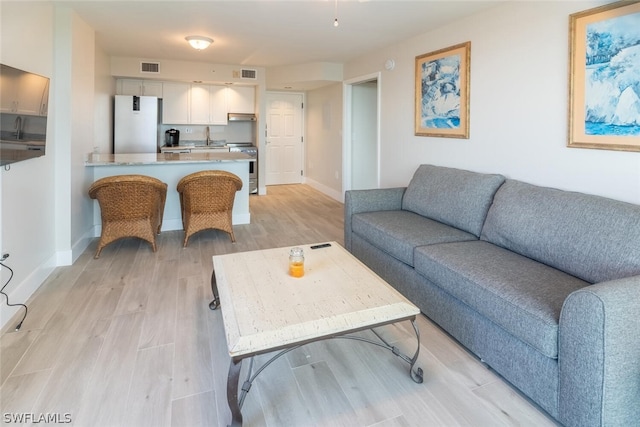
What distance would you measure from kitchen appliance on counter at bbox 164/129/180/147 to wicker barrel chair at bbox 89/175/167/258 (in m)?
3.19

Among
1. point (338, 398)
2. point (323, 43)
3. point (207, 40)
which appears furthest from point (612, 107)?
point (207, 40)

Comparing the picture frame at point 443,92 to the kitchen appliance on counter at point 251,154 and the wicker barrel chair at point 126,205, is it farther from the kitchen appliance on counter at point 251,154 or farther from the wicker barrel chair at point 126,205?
the kitchen appliance on counter at point 251,154

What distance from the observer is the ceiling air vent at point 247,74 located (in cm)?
631

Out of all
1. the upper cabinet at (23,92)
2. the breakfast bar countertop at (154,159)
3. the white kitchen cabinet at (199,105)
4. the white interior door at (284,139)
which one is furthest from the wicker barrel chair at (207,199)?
the white interior door at (284,139)

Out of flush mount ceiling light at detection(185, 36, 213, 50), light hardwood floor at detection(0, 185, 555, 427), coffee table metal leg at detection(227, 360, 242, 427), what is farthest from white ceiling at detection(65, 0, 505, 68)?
coffee table metal leg at detection(227, 360, 242, 427)

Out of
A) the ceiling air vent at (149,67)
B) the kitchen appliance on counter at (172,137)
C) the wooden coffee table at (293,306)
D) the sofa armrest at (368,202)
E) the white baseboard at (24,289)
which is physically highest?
the ceiling air vent at (149,67)

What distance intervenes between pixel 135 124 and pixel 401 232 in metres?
4.82

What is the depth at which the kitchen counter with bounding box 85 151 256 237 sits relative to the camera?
4.14 meters

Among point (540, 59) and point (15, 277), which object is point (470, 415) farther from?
point (15, 277)

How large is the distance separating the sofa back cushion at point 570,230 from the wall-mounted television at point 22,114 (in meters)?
3.03

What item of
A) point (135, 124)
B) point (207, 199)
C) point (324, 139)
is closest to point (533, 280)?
point (207, 199)

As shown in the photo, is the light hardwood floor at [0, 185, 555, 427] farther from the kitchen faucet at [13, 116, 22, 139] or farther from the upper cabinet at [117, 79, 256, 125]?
the upper cabinet at [117, 79, 256, 125]

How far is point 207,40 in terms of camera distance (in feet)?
14.0

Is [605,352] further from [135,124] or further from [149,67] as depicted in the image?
[149,67]
